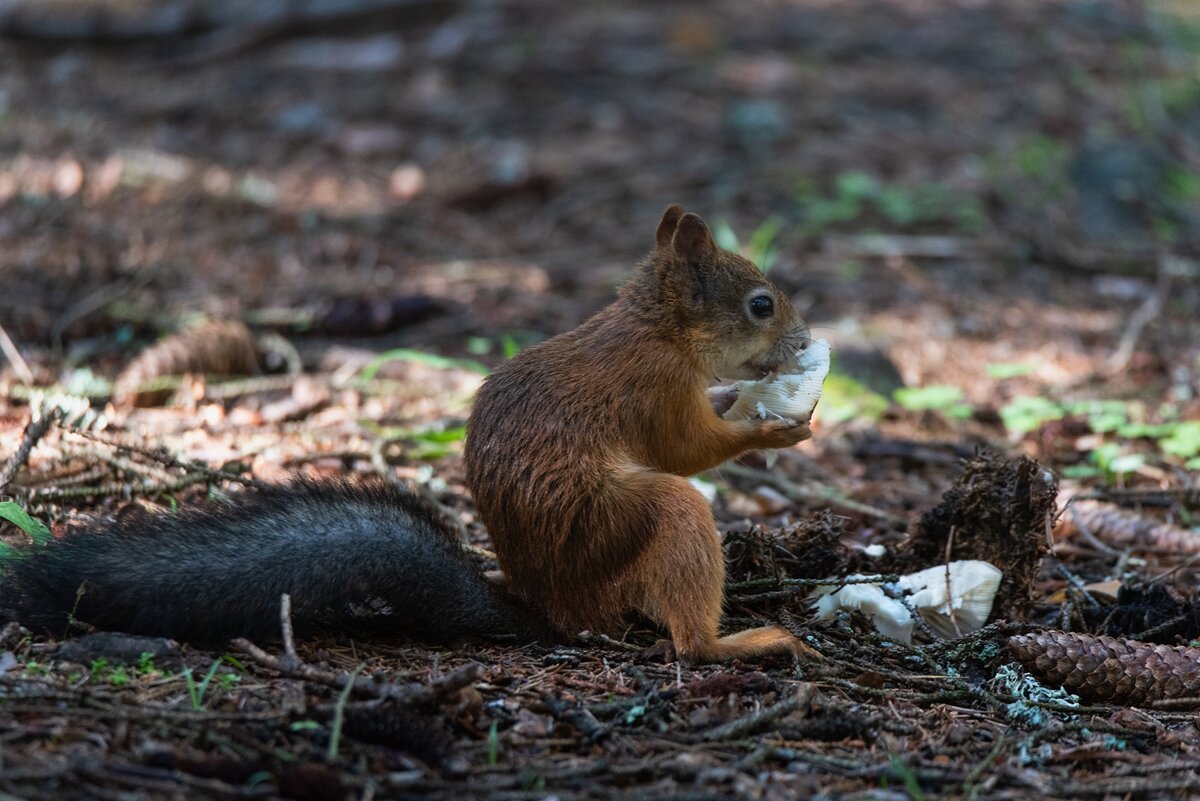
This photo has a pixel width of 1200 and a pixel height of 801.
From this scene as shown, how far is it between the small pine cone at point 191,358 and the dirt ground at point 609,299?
0.07 metres

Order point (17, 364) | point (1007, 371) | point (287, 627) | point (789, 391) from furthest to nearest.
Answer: point (1007, 371) → point (17, 364) → point (789, 391) → point (287, 627)

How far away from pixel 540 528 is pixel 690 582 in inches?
14.2

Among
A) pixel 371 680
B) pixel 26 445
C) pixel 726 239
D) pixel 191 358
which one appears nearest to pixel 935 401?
pixel 726 239

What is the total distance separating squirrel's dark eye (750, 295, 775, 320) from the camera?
3246 millimetres

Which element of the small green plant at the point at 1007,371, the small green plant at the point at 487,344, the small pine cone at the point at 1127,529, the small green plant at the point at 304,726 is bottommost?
the small pine cone at the point at 1127,529

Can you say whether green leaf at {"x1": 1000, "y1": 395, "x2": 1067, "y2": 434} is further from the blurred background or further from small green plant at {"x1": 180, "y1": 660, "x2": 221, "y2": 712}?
small green plant at {"x1": 180, "y1": 660, "x2": 221, "y2": 712}

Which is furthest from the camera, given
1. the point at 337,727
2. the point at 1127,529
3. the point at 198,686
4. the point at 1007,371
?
the point at 1007,371

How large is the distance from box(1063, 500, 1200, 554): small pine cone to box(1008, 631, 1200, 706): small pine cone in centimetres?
95

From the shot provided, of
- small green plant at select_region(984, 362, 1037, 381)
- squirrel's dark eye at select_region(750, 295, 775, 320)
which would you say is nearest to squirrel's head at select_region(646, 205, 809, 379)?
squirrel's dark eye at select_region(750, 295, 775, 320)

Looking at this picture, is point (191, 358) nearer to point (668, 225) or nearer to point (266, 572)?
point (668, 225)

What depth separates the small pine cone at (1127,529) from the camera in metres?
3.55

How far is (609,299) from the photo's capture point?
5891 mm

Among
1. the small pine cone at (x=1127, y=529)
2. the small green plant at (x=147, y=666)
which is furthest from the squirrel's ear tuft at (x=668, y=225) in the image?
the small green plant at (x=147, y=666)

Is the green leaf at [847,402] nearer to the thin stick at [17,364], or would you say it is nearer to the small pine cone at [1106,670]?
the small pine cone at [1106,670]
